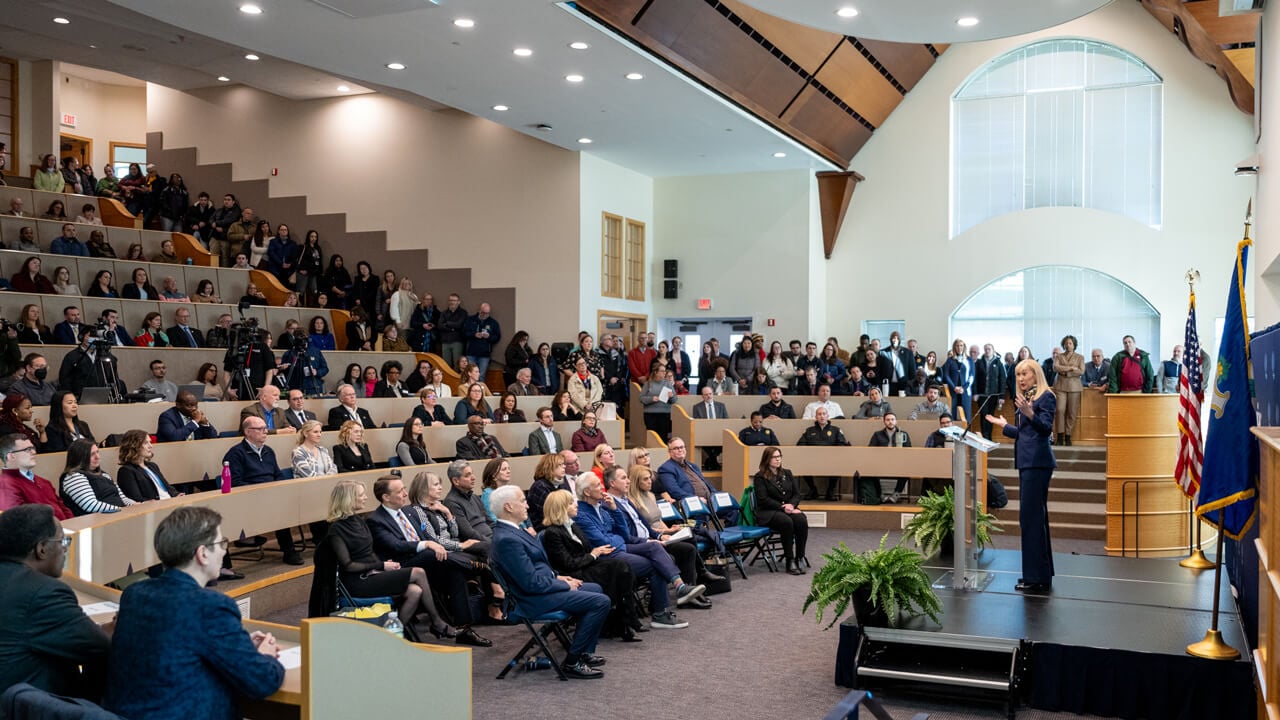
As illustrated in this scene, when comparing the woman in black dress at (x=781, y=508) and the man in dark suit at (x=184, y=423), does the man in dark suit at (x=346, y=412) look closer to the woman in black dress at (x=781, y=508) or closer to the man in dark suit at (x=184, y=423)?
the man in dark suit at (x=184, y=423)

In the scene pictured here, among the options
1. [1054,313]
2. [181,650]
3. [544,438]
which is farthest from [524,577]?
[1054,313]

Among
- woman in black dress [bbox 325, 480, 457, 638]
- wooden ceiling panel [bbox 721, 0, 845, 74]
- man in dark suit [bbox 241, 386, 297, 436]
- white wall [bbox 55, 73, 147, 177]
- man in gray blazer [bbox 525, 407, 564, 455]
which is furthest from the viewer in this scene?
white wall [bbox 55, 73, 147, 177]

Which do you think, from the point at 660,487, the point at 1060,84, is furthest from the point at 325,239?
the point at 1060,84

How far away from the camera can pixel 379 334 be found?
50.0 ft

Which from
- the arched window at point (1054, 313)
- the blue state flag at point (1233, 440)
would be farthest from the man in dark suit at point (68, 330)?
the arched window at point (1054, 313)

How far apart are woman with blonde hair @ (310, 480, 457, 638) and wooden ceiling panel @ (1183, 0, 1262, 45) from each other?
10.5 meters

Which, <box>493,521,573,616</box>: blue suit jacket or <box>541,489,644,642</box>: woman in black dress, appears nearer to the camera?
<box>493,521,573,616</box>: blue suit jacket

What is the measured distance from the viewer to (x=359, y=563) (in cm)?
609

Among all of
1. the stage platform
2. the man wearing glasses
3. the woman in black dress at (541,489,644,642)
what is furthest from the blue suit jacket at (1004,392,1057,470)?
the man wearing glasses

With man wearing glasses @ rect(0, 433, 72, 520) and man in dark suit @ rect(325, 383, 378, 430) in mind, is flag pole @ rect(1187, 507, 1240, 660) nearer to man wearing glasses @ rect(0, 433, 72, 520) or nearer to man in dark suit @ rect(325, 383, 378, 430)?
man wearing glasses @ rect(0, 433, 72, 520)

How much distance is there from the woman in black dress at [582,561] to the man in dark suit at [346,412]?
378 centimetres

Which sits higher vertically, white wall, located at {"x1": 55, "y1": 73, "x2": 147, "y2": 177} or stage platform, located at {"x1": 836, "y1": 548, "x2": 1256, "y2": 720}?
white wall, located at {"x1": 55, "y1": 73, "x2": 147, "y2": 177}

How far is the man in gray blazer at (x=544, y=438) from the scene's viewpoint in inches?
414

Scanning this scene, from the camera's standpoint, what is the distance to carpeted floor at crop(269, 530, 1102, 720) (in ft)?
17.8
